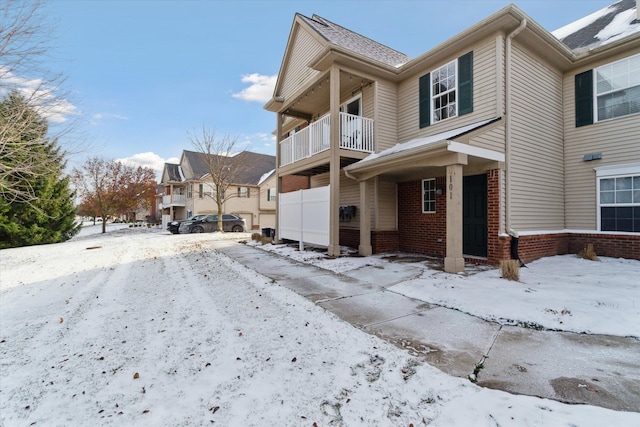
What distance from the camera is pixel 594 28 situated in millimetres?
9094

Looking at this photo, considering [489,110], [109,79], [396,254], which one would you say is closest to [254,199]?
[109,79]

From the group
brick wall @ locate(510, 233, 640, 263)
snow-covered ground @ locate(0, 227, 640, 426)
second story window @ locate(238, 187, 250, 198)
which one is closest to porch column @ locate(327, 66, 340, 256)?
snow-covered ground @ locate(0, 227, 640, 426)

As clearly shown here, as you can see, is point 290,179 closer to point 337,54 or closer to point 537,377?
point 337,54

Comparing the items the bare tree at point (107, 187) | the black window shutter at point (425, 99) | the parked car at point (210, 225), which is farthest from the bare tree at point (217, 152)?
the black window shutter at point (425, 99)

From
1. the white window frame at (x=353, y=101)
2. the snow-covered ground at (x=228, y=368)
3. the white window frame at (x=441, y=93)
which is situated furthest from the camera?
the white window frame at (x=353, y=101)

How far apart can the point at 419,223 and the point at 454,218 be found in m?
2.73

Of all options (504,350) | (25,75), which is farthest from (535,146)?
Answer: (25,75)

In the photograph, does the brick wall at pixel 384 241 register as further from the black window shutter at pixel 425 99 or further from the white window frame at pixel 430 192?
the black window shutter at pixel 425 99

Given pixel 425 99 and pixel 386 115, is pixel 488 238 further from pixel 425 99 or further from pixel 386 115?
pixel 386 115

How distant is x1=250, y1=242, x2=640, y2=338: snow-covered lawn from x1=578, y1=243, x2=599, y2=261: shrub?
0.17m

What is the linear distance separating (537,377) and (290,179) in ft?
46.0

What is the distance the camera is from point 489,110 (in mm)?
7176

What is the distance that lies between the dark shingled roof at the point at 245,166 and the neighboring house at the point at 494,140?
18681mm

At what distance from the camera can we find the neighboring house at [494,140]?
696 centimetres
